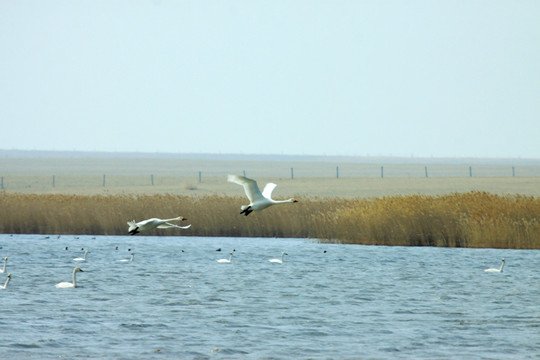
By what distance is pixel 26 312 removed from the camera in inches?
787

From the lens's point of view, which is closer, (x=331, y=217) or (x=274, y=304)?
(x=274, y=304)

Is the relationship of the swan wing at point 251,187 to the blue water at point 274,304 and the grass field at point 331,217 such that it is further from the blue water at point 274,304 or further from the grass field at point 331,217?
the grass field at point 331,217

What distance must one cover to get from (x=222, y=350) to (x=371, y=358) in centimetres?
253

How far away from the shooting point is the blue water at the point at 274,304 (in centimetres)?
1633

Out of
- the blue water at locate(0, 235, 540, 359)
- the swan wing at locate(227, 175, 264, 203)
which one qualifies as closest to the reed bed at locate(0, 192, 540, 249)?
the blue water at locate(0, 235, 540, 359)

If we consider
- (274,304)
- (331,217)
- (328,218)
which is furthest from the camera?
(331,217)

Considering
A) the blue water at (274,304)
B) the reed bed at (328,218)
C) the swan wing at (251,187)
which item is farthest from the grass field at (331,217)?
the swan wing at (251,187)

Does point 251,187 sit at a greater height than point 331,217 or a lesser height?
greater

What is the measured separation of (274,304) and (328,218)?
1505 cm

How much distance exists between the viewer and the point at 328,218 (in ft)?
120

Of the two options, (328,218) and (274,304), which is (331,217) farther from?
(274,304)

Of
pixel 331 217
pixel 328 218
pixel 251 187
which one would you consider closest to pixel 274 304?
pixel 251 187

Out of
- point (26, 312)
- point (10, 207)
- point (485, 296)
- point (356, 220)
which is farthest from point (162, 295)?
point (10, 207)

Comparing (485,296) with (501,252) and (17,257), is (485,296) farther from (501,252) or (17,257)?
(17,257)
